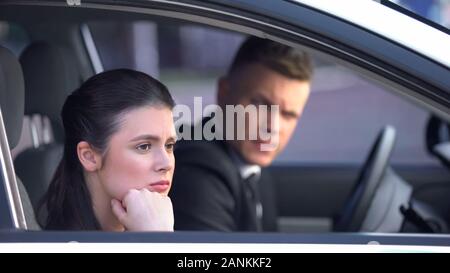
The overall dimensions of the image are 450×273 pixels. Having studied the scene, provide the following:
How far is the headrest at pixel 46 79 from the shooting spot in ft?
7.57

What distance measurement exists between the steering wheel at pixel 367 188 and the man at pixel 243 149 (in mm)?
296

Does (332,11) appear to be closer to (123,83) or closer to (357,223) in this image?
(123,83)

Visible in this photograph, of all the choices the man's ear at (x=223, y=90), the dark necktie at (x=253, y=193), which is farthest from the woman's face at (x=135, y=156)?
the dark necktie at (x=253, y=193)

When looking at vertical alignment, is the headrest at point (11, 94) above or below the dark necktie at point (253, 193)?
above

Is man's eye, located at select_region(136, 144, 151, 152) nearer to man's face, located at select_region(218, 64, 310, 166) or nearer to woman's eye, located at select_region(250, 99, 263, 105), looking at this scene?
man's face, located at select_region(218, 64, 310, 166)

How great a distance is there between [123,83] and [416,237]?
703mm

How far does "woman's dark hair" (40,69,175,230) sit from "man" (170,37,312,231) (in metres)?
0.37

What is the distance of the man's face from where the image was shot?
9.02 ft

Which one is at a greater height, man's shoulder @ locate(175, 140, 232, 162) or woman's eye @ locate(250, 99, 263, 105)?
woman's eye @ locate(250, 99, 263, 105)

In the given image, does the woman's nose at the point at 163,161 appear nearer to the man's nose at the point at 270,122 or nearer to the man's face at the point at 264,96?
the man's nose at the point at 270,122

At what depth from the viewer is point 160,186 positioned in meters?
2.09

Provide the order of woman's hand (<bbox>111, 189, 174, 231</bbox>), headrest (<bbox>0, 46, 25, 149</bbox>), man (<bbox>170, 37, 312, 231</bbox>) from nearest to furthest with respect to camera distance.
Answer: woman's hand (<bbox>111, 189, 174, 231</bbox>) < headrest (<bbox>0, 46, 25, 149</bbox>) < man (<bbox>170, 37, 312, 231</bbox>)

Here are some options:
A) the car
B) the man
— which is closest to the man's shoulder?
the man

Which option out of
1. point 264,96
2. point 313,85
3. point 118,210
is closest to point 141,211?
point 118,210
